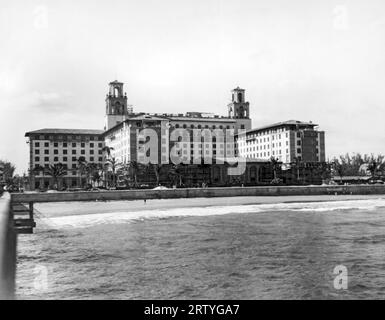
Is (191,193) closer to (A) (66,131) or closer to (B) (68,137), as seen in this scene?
(B) (68,137)

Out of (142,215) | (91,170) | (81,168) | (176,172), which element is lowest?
(142,215)

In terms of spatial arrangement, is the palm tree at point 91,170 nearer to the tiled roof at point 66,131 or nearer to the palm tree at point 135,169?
the palm tree at point 135,169

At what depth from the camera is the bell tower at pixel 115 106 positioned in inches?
6181

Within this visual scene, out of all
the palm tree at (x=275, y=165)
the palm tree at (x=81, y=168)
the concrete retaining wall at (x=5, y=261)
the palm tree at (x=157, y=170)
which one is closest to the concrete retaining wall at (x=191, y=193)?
the palm tree at (x=157, y=170)

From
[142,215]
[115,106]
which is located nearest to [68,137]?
[115,106]

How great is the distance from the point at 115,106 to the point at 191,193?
251 ft

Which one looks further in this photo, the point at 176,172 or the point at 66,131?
the point at 66,131

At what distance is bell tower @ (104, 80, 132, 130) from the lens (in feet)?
515

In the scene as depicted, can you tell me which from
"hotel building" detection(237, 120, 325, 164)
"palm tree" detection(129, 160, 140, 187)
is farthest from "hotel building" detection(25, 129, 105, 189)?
"hotel building" detection(237, 120, 325, 164)

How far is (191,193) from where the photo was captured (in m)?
90.4

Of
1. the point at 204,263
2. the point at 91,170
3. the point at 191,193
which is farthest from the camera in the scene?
the point at 91,170

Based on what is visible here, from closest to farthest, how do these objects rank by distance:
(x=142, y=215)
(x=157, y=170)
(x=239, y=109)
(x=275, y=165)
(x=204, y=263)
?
1. (x=204, y=263)
2. (x=142, y=215)
3. (x=157, y=170)
4. (x=275, y=165)
5. (x=239, y=109)
